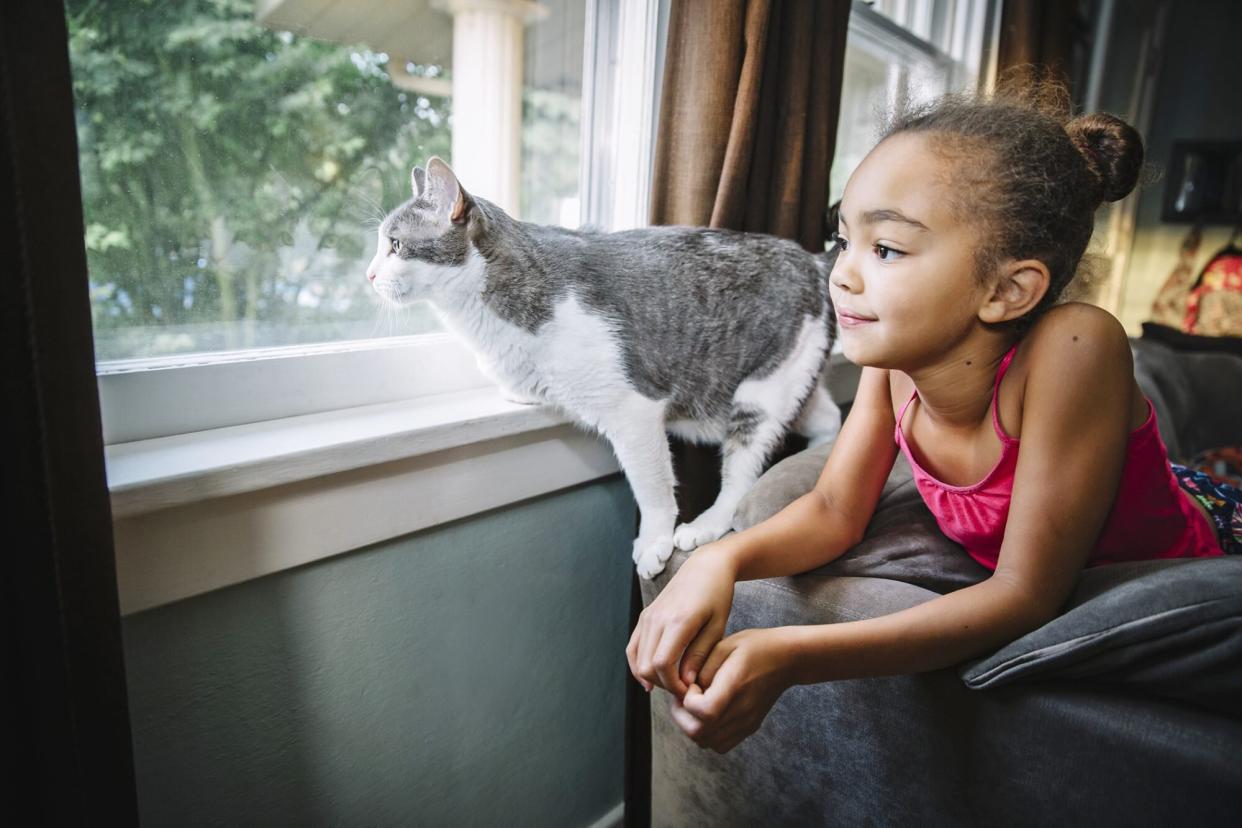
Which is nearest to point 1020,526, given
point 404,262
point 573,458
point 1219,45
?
point 573,458

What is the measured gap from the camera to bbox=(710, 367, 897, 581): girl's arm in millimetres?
723

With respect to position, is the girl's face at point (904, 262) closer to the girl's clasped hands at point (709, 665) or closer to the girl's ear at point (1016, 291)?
the girl's ear at point (1016, 291)

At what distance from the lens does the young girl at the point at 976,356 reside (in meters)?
0.58

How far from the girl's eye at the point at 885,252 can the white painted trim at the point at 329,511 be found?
17.9 inches

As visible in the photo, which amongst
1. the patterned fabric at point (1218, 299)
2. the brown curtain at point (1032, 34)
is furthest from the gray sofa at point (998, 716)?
the patterned fabric at point (1218, 299)

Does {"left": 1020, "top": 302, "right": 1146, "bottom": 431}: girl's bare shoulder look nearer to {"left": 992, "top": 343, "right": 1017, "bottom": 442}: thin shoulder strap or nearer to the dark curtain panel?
{"left": 992, "top": 343, "right": 1017, "bottom": 442}: thin shoulder strap

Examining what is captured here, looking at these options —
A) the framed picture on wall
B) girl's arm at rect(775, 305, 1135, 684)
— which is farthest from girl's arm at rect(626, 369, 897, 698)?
the framed picture on wall

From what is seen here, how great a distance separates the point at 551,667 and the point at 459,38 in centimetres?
91

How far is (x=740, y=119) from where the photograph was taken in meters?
1.03

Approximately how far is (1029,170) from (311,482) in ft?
2.41

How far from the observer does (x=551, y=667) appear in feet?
3.46

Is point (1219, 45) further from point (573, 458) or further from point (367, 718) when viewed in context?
point (367, 718)

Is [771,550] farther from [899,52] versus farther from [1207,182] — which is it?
[1207,182]

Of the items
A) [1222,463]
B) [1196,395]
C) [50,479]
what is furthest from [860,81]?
[50,479]
